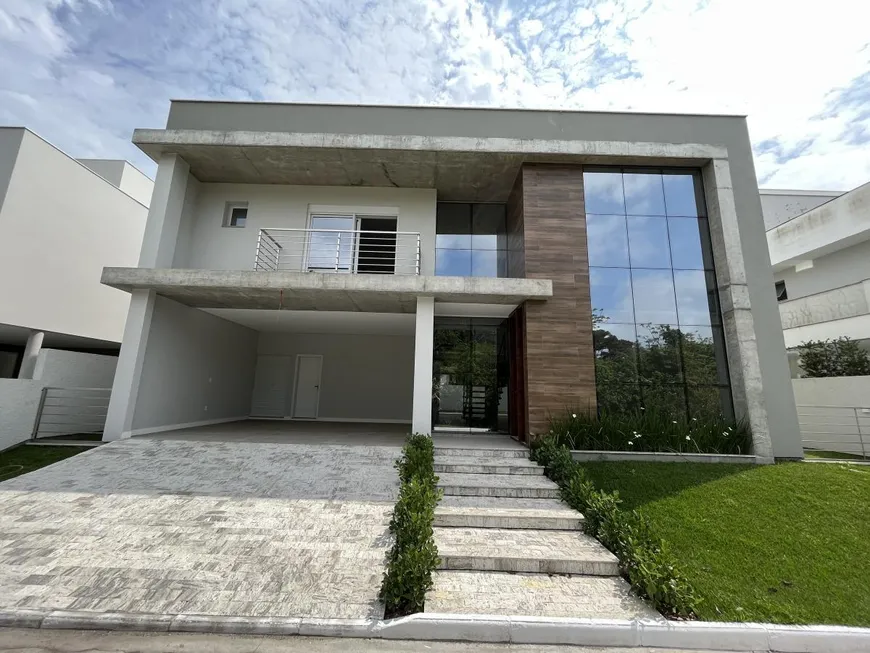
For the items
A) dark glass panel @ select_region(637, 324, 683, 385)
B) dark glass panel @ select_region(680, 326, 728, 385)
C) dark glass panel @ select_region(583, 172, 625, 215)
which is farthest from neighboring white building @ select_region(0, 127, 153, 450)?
dark glass panel @ select_region(680, 326, 728, 385)

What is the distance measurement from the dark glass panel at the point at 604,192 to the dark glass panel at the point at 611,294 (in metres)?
1.54

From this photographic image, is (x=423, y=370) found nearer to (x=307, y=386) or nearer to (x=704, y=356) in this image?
(x=704, y=356)

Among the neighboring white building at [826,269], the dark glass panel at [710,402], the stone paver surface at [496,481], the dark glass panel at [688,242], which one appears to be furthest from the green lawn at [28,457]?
the neighboring white building at [826,269]

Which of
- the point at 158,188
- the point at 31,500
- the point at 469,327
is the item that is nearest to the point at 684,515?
the point at 469,327

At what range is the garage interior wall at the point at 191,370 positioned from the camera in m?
8.67

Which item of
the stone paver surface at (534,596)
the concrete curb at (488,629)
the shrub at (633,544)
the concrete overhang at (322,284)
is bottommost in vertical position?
the concrete curb at (488,629)

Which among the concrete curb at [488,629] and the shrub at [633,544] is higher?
the shrub at [633,544]

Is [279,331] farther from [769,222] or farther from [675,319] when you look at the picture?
[769,222]

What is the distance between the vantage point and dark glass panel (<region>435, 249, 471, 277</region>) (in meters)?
9.95

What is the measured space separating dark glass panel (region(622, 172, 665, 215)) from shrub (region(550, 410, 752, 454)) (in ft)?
15.8

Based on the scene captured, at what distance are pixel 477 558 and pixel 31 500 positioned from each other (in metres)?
6.19

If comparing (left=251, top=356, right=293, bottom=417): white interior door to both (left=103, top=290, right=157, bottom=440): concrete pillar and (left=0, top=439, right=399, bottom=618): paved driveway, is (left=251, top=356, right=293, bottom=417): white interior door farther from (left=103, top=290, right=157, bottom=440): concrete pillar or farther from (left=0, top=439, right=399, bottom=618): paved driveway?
(left=0, top=439, right=399, bottom=618): paved driveway

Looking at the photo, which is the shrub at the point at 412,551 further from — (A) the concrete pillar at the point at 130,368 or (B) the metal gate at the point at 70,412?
→ (B) the metal gate at the point at 70,412

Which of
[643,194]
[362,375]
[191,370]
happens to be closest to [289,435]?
[191,370]
